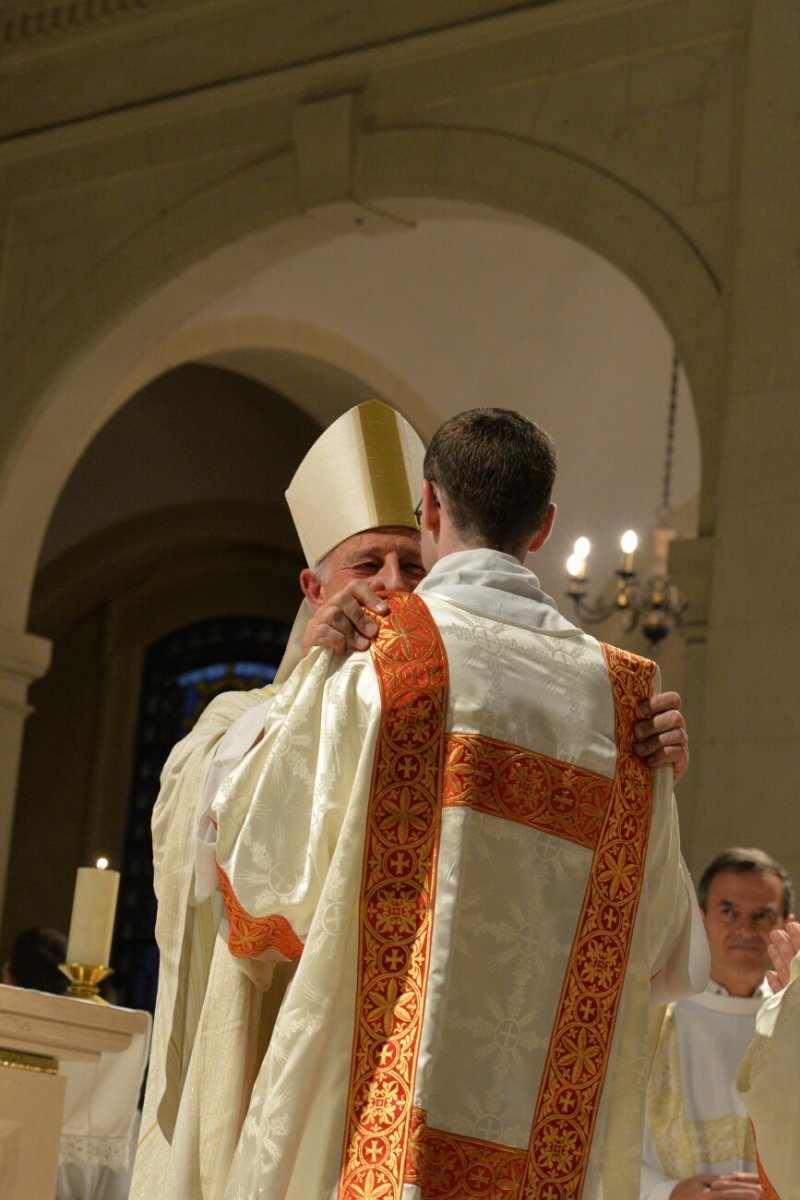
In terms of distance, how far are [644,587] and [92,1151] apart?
224 inches

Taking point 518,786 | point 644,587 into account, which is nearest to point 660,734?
point 518,786

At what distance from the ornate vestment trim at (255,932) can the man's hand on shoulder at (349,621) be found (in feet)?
1.10

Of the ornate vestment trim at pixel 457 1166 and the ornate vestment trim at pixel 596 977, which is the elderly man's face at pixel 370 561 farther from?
the ornate vestment trim at pixel 457 1166

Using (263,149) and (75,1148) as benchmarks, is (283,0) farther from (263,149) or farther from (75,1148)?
(75,1148)

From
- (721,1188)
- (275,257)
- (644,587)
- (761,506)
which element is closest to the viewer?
(721,1188)

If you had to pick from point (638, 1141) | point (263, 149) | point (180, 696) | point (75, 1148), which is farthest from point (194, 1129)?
point (180, 696)

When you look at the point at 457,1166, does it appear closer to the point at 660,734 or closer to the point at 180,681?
the point at 660,734

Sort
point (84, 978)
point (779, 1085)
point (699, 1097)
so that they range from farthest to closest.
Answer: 1. point (699, 1097)
2. point (84, 978)
3. point (779, 1085)

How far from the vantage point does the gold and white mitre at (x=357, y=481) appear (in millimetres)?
3449

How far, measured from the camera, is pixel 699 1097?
15.7ft

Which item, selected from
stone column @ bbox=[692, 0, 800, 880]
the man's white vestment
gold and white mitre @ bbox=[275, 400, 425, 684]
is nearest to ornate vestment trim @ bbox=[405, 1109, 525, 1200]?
gold and white mitre @ bbox=[275, 400, 425, 684]

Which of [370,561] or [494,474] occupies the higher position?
[370,561]

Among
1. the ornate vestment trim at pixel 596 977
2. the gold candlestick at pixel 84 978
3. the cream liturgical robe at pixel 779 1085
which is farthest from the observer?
the gold candlestick at pixel 84 978

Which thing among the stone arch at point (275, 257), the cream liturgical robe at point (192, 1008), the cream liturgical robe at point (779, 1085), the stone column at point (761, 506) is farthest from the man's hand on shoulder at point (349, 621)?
the stone arch at point (275, 257)
